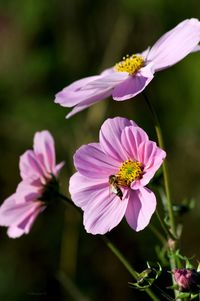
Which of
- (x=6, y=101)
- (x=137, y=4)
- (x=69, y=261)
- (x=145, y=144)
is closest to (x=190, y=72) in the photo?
(x=137, y=4)

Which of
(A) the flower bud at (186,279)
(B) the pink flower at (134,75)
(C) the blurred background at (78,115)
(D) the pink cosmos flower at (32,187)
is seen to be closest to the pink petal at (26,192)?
(D) the pink cosmos flower at (32,187)

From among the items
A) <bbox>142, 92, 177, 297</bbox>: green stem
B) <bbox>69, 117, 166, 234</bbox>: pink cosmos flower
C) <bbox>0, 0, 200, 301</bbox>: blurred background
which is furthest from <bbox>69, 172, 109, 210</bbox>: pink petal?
<bbox>0, 0, 200, 301</bbox>: blurred background

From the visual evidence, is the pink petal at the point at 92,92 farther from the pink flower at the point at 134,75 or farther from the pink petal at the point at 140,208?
the pink petal at the point at 140,208

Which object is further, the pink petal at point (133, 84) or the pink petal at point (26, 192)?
the pink petal at point (26, 192)

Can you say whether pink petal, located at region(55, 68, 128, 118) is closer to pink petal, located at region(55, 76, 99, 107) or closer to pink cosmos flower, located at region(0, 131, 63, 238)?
pink petal, located at region(55, 76, 99, 107)

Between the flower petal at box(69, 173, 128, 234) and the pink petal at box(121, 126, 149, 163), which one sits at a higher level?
the pink petal at box(121, 126, 149, 163)
